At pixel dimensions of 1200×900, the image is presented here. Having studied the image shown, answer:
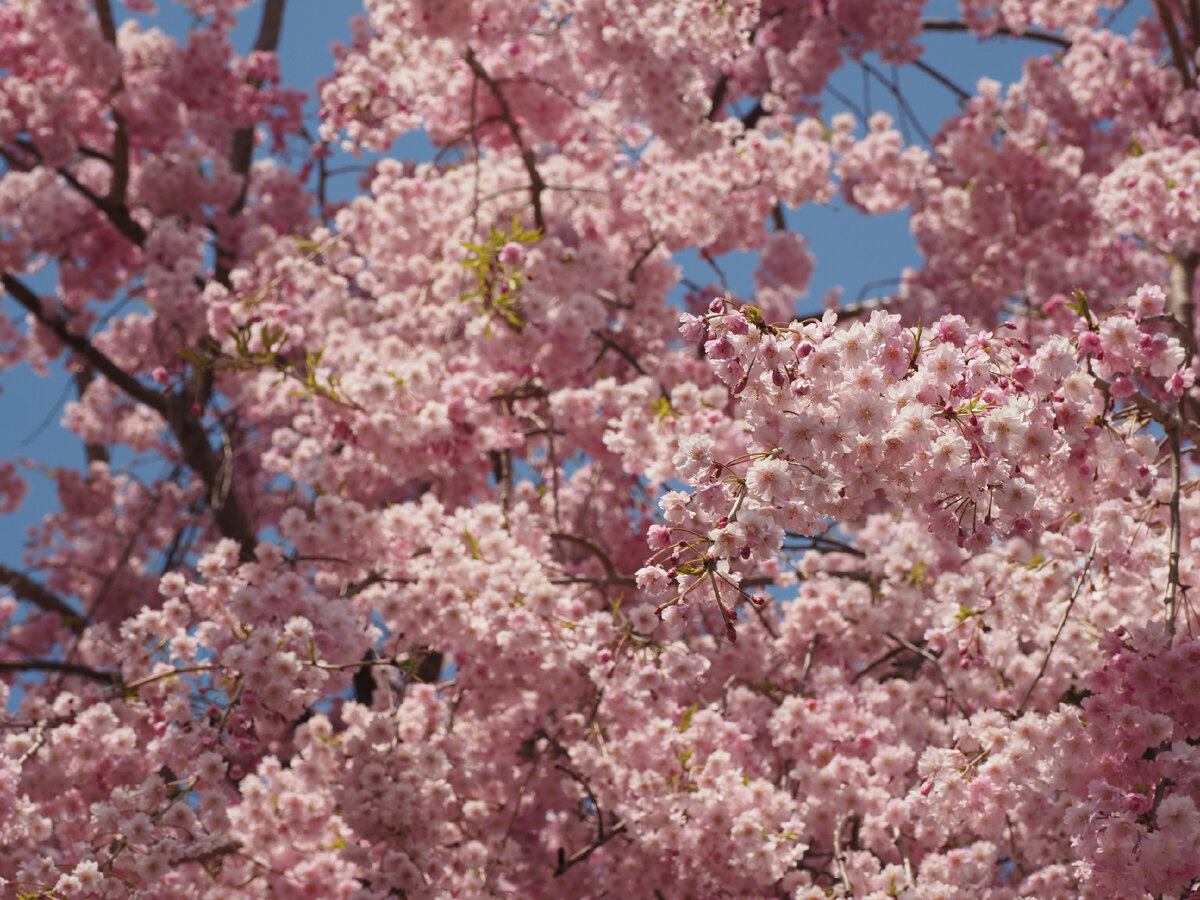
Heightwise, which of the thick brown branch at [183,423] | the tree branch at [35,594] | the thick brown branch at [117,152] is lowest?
the tree branch at [35,594]

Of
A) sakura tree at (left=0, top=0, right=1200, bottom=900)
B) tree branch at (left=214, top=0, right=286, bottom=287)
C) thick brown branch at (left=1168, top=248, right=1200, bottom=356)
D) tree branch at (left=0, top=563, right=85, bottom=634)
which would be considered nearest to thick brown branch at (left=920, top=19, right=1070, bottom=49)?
sakura tree at (left=0, top=0, right=1200, bottom=900)

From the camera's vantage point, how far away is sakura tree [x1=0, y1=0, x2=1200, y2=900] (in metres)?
2.82

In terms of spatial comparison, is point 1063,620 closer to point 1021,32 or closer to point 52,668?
point 52,668

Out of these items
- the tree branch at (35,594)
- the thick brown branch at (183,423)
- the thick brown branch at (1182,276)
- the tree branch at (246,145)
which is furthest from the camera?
the tree branch at (246,145)

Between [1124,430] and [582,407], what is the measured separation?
106 inches

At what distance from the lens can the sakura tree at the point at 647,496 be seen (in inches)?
111

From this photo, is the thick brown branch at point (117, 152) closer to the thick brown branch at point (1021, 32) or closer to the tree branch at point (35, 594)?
the tree branch at point (35, 594)

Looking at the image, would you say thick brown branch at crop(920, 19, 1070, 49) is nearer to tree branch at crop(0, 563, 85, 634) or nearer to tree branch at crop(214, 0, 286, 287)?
tree branch at crop(214, 0, 286, 287)

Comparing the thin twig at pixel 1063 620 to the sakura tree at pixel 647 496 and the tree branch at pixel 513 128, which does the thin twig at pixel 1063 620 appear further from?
the tree branch at pixel 513 128

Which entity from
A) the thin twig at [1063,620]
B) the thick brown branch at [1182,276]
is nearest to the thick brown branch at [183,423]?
the thin twig at [1063,620]

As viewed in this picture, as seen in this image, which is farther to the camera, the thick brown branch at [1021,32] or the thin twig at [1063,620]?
the thick brown branch at [1021,32]

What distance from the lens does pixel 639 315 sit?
6.32 metres

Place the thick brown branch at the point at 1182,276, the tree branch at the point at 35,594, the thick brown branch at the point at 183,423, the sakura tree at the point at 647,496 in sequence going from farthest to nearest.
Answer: the tree branch at the point at 35,594
the thick brown branch at the point at 183,423
the thick brown branch at the point at 1182,276
the sakura tree at the point at 647,496

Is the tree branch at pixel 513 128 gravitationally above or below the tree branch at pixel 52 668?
above
